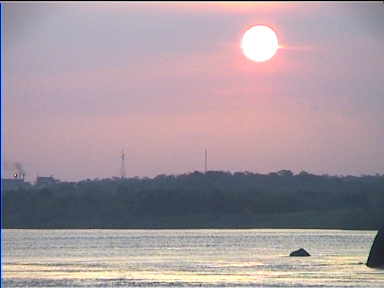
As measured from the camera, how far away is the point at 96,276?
160 feet

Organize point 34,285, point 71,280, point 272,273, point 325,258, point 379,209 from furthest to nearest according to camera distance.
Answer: point 379,209, point 325,258, point 272,273, point 71,280, point 34,285

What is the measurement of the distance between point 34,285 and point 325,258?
28.3m

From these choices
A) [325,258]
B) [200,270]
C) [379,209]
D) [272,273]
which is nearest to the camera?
[272,273]

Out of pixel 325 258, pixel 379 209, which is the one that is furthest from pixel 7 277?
pixel 379 209

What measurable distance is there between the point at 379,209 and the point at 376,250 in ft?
209

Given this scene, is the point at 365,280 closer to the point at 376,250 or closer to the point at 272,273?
the point at 272,273

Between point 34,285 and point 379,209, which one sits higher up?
point 379,209

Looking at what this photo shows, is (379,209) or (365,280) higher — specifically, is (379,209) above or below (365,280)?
above

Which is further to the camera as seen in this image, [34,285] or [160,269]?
[160,269]

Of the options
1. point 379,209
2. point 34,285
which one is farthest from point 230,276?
point 379,209

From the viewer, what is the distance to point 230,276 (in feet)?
159

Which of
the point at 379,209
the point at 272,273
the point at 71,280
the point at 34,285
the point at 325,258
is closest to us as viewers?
the point at 34,285

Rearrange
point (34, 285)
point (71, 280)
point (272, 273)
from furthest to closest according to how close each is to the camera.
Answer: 1. point (272, 273)
2. point (71, 280)
3. point (34, 285)

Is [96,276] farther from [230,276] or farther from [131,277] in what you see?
[230,276]
